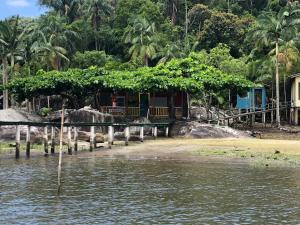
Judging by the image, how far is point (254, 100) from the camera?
58750 millimetres

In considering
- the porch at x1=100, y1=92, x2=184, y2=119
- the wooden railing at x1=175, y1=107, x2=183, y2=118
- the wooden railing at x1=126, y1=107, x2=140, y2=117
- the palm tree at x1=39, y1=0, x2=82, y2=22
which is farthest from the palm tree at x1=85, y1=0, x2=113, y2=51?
the wooden railing at x1=126, y1=107, x2=140, y2=117

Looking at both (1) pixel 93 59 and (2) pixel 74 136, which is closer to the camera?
(2) pixel 74 136

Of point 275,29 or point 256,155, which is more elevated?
point 275,29

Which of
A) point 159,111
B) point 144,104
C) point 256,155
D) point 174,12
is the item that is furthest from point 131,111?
point 174,12

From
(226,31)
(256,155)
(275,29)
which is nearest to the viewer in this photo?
(256,155)

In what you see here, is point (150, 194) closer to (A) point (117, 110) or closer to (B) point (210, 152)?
(B) point (210, 152)

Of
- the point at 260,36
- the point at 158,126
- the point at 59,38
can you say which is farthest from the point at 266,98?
the point at 59,38

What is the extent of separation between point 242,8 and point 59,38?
31.6m

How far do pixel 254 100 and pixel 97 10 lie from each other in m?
31.5

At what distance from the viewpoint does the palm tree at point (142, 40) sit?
63594mm

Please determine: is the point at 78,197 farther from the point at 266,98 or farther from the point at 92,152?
the point at 266,98

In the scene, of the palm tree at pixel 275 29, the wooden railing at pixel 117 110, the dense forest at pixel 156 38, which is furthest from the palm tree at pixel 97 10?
the palm tree at pixel 275 29

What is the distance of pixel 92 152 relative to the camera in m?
32.7

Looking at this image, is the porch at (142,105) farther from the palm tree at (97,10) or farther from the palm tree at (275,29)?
the palm tree at (97,10)
